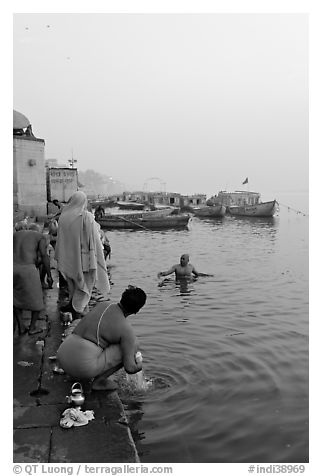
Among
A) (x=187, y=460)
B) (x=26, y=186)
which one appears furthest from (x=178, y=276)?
(x=26, y=186)

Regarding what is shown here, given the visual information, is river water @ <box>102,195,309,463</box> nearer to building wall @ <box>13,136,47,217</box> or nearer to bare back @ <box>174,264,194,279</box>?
bare back @ <box>174,264,194,279</box>

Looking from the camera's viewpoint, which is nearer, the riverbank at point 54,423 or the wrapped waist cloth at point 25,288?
the riverbank at point 54,423

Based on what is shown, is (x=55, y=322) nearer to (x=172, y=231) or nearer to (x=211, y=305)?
(x=211, y=305)

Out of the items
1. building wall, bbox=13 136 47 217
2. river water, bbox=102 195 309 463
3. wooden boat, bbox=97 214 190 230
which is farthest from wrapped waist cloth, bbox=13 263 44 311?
wooden boat, bbox=97 214 190 230

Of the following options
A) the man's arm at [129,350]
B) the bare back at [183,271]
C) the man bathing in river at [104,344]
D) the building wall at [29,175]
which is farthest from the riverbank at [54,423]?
the building wall at [29,175]

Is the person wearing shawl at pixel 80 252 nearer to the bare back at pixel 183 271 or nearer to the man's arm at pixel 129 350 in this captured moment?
the man's arm at pixel 129 350

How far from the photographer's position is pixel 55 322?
684cm

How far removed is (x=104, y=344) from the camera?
15.4 ft

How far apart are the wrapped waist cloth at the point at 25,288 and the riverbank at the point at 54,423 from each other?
66cm

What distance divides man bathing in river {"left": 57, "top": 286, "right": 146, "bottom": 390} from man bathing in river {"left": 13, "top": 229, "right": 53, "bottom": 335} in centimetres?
159

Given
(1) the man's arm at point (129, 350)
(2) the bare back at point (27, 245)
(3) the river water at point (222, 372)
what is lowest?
(3) the river water at point (222, 372)

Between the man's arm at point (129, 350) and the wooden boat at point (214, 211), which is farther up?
the wooden boat at point (214, 211)

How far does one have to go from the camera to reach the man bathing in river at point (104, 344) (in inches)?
181

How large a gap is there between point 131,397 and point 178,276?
25.5 feet
